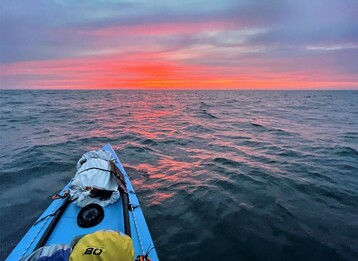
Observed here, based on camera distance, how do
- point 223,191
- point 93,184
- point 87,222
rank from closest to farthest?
point 87,222 → point 93,184 → point 223,191

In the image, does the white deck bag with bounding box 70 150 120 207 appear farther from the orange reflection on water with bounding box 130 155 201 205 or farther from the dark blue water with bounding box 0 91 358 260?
the orange reflection on water with bounding box 130 155 201 205

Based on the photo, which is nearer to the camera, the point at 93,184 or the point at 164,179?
the point at 93,184

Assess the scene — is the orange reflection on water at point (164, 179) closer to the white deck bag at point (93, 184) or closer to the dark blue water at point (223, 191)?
the dark blue water at point (223, 191)

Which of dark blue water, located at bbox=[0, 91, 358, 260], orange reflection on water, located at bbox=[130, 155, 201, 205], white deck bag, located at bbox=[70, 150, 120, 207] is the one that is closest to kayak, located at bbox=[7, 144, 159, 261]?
white deck bag, located at bbox=[70, 150, 120, 207]

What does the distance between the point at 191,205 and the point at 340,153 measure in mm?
8783

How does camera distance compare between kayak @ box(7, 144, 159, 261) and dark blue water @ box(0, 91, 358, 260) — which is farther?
dark blue water @ box(0, 91, 358, 260)

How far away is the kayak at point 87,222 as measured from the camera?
3963 millimetres

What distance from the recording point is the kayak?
3.96 meters

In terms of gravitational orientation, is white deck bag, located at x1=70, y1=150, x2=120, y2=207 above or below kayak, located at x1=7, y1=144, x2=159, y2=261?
above

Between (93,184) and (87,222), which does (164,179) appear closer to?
(93,184)

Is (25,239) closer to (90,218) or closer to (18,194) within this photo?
(90,218)

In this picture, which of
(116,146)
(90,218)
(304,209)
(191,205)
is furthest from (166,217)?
(116,146)

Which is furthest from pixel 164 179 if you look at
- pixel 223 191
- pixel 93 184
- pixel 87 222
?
pixel 87 222

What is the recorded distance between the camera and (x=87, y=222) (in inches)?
173
